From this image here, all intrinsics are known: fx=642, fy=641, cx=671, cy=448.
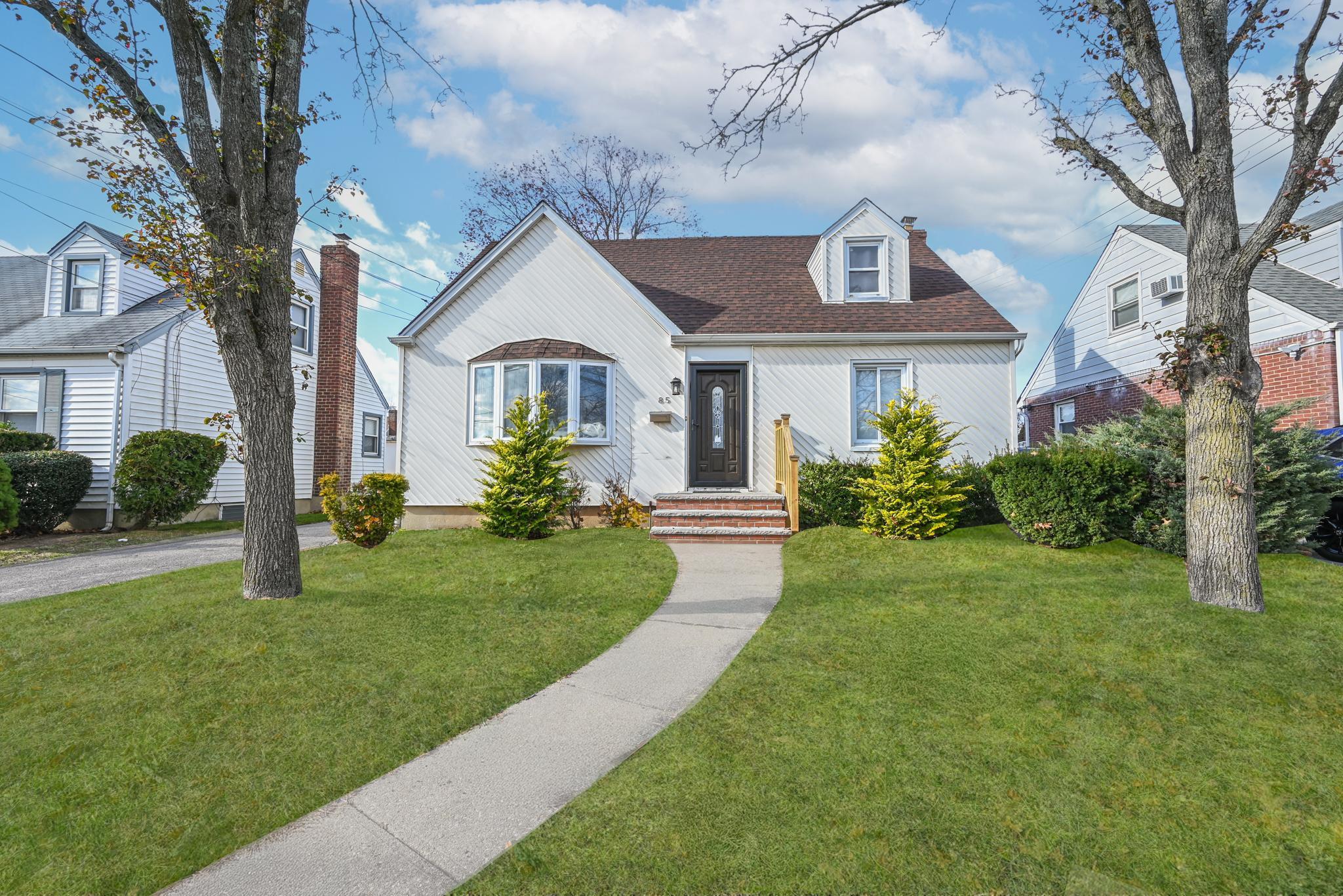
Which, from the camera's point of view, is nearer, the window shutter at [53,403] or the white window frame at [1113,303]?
the window shutter at [53,403]

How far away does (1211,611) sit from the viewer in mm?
5254

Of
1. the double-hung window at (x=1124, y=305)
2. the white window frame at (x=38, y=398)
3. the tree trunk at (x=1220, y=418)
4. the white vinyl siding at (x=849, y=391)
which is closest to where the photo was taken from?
the tree trunk at (x=1220, y=418)

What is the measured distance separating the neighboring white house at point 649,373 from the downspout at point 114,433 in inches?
282

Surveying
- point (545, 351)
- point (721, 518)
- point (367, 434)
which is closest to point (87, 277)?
point (367, 434)

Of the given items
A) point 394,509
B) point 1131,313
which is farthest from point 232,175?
point 1131,313

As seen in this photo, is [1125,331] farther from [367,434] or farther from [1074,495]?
[367,434]

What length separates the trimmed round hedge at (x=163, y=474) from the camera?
43.6 feet

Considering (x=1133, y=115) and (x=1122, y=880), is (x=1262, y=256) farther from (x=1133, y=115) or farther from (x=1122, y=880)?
(x=1122, y=880)

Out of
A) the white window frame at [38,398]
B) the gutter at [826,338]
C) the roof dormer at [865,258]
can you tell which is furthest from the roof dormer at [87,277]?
the roof dormer at [865,258]

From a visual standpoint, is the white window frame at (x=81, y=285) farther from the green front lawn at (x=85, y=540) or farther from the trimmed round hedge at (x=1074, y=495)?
the trimmed round hedge at (x=1074, y=495)

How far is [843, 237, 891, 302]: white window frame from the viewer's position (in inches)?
493

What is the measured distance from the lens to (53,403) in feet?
46.2

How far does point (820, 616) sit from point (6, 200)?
20547mm

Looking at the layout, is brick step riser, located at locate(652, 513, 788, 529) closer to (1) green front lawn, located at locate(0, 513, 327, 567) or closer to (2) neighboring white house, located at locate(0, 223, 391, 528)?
(1) green front lawn, located at locate(0, 513, 327, 567)
